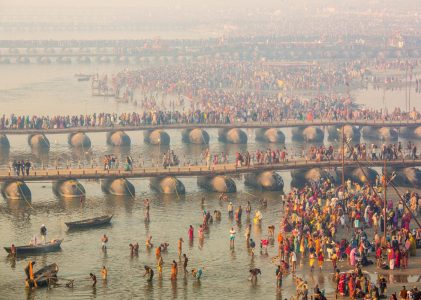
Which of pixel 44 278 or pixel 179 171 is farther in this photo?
pixel 179 171

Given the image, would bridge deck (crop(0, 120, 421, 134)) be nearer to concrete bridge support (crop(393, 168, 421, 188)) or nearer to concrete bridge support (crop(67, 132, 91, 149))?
concrete bridge support (crop(67, 132, 91, 149))

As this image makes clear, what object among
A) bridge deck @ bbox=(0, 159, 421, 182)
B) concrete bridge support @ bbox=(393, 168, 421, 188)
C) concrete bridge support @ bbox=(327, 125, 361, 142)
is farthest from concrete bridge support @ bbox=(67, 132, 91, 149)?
concrete bridge support @ bbox=(393, 168, 421, 188)

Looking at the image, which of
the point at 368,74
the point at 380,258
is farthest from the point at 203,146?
the point at 368,74

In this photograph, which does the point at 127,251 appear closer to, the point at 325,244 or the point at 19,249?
the point at 19,249

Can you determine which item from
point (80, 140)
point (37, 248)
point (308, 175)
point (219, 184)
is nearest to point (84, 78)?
point (80, 140)

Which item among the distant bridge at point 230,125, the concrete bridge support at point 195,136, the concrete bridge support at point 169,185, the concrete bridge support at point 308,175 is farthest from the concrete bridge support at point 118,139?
the concrete bridge support at point 308,175

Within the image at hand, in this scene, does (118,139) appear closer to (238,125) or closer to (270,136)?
(238,125)
